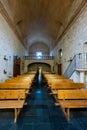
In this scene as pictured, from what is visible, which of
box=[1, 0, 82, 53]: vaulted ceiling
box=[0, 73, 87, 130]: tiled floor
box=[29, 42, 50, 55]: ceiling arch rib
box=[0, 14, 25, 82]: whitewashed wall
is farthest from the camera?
box=[29, 42, 50, 55]: ceiling arch rib

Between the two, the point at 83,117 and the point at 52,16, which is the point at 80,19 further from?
the point at 83,117

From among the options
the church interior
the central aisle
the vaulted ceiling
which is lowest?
the central aisle

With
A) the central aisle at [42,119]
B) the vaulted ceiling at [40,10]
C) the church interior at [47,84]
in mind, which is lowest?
the central aisle at [42,119]

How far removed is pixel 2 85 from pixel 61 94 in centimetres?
252

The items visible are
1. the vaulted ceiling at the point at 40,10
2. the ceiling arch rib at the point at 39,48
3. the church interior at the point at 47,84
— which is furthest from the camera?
the ceiling arch rib at the point at 39,48

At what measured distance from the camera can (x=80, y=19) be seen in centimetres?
866

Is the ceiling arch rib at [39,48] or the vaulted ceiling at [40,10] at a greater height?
the vaulted ceiling at [40,10]

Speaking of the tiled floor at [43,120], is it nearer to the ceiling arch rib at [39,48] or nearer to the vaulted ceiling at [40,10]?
the vaulted ceiling at [40,10]

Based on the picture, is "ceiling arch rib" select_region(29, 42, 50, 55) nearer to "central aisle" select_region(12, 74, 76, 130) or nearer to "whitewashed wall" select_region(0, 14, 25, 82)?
"whitewashed wall" select_region(0, 14, 25, 82)

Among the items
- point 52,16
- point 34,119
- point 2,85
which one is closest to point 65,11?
point 52,16

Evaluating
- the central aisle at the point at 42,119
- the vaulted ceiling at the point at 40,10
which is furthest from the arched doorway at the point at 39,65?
the central aisle at the point at 42,119

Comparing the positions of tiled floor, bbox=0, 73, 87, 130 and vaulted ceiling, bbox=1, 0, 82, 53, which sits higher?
vaulted ceiling, bbox=1, 0, 82, 53

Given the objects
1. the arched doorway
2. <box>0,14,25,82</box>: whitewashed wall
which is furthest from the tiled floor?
the arched doorway

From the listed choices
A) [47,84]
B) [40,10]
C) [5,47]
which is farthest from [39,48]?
[5,47]
